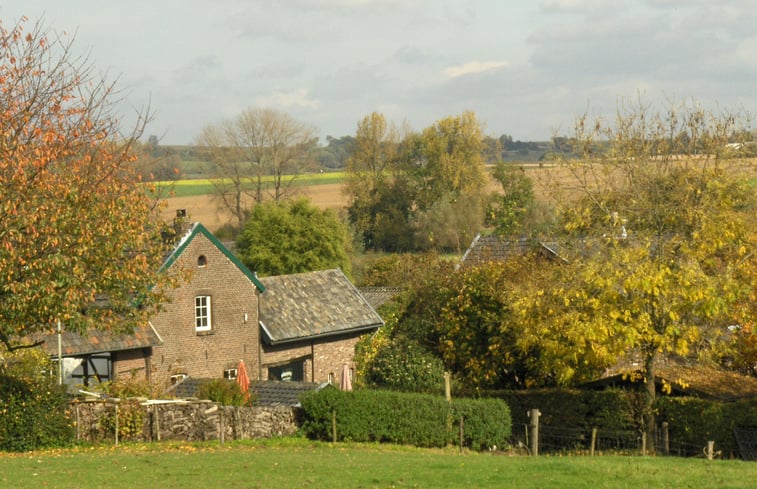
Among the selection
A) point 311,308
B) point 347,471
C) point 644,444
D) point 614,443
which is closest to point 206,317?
point 311,308

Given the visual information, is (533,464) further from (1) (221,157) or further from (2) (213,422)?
(1) (221,157)

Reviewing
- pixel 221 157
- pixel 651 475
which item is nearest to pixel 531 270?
pixel 651 475

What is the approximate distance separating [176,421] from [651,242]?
15587 millimetres

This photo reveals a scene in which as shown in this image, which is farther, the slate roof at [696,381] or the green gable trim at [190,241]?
the green gable trim at [190,241]

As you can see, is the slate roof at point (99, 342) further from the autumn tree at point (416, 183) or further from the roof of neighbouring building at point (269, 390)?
the autumn tree at point (416, 183)

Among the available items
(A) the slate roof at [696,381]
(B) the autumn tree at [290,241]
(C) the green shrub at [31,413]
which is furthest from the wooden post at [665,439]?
(B) the autumn tree at [290,241]

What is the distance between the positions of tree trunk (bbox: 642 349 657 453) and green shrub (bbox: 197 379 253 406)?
12738 mm

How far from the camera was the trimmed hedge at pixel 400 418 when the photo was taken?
2992cm

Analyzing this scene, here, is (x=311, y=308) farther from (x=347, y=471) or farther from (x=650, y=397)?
(x=347, y=471)

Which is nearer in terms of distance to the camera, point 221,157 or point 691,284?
point 691,284

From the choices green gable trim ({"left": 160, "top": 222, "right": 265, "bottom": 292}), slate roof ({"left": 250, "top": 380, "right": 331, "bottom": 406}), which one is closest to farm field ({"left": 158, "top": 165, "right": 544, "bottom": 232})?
green gable trim ({"left": 160, "top": 222, "right": 265, "bottom": 292})

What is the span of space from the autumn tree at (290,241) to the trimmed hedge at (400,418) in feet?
127

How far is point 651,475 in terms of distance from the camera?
1961cm

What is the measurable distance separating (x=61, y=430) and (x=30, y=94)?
998cm
